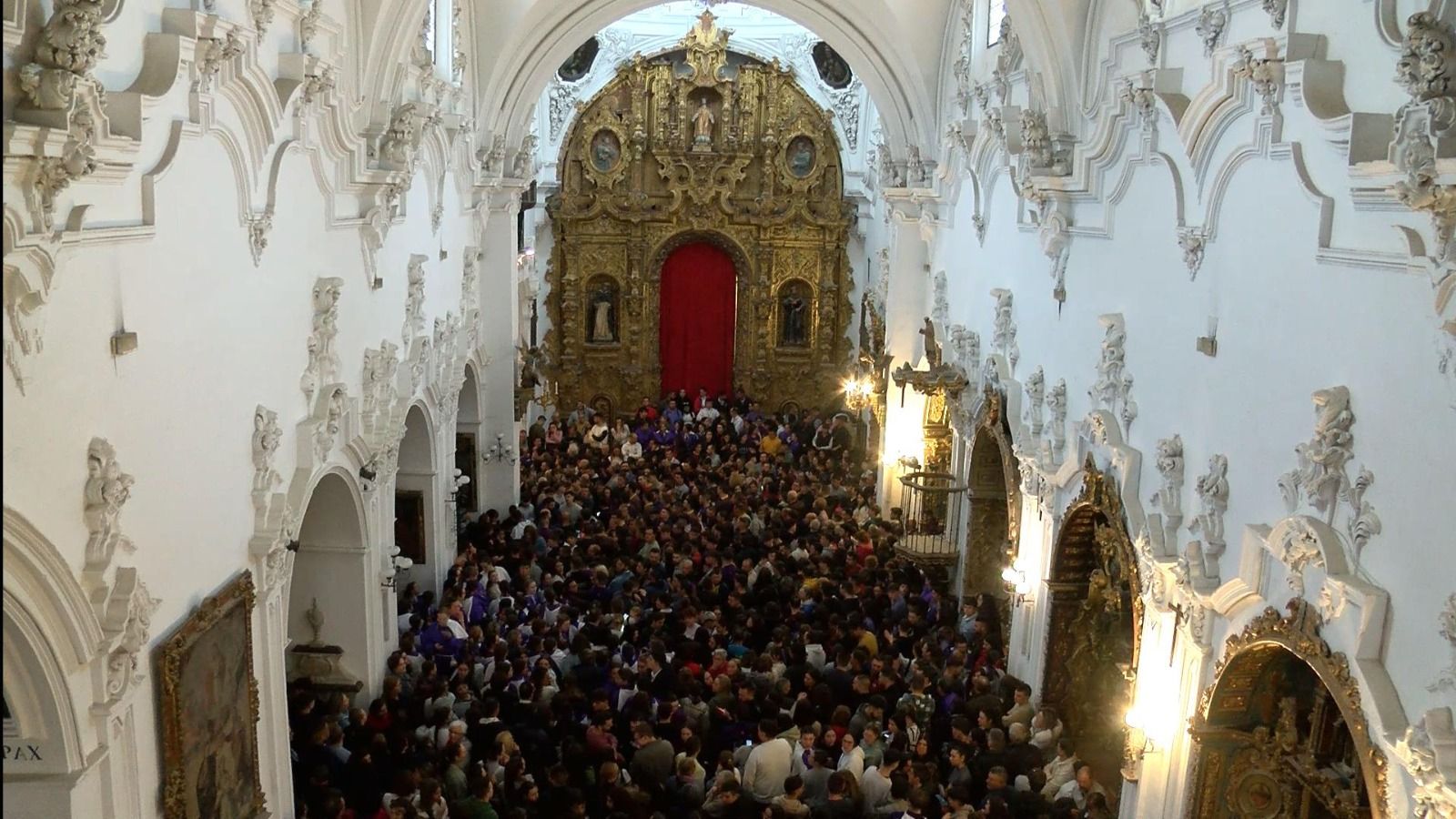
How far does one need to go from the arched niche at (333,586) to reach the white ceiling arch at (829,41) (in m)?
7.39

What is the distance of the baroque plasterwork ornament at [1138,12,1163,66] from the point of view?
9.24 meters

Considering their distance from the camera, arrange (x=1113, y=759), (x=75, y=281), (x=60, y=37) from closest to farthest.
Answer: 1. (x=60, y=37)
2. (x=75, y=281)
3. (x=1113, y=759)

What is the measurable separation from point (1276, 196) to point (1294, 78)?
73 cm

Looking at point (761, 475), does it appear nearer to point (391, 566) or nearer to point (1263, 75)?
point (391, 566)

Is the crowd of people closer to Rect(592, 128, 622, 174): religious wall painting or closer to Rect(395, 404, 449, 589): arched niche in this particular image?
Rect(395, 404, 449, 589): arched niche

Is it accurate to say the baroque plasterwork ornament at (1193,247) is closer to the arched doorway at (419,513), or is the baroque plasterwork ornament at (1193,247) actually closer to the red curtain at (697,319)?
the arched doorway at (419,513)

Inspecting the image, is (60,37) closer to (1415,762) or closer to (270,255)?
(270,255)

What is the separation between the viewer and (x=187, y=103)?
724 centimetres

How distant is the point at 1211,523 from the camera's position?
26.3 feet

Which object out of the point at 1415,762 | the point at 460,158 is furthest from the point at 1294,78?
the point at 460,158

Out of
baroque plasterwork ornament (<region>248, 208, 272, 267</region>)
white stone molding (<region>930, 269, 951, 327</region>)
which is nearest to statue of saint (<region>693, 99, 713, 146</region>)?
white stone molding (<region>930, 269, 951, 327</region>)

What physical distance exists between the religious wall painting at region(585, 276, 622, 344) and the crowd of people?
7.16 meters

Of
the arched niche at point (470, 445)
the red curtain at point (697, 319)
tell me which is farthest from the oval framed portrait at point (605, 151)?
the arched niche at point (470, 445)

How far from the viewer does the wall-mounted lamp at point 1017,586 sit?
40.3 feet
